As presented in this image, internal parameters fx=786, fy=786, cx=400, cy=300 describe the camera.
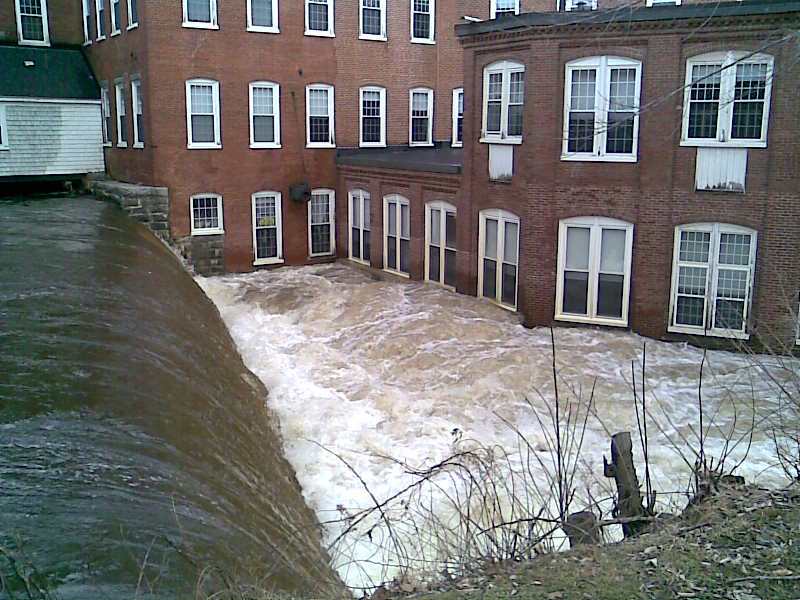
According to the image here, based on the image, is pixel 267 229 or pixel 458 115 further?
pixel 458 115

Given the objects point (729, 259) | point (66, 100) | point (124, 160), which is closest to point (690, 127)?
point (729, 259)

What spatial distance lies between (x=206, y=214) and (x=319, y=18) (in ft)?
23.7

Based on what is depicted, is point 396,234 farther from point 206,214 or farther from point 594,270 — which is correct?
point 594,270

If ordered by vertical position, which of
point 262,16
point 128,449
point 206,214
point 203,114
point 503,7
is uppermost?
point 503,7

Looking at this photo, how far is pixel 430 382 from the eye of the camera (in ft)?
47.5

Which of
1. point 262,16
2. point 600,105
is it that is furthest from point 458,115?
point 600,105

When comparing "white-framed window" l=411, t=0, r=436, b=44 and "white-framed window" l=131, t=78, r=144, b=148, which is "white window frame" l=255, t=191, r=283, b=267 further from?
"white-framed window" l=411, t=0, r=436, b=44

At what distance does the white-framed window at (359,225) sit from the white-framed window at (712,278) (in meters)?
10.8

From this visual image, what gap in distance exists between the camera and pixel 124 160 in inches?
1007

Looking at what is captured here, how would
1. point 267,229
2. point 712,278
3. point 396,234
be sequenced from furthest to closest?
point 267,229 < point 396,234 < point 712,278

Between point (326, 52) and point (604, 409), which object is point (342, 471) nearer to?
point (604, 409)

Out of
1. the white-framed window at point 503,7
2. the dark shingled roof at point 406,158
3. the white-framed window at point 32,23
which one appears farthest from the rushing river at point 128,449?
the white-framed window at point 32,23

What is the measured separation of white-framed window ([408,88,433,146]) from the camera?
27578 mm

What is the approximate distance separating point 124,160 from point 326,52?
7436 mm
